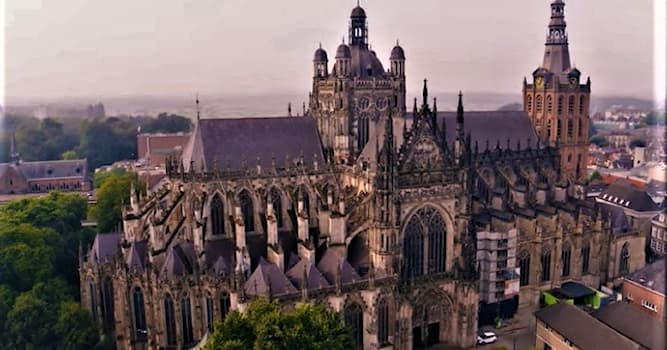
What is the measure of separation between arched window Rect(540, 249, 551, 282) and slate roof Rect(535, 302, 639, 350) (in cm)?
945

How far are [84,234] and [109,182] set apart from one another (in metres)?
9.76

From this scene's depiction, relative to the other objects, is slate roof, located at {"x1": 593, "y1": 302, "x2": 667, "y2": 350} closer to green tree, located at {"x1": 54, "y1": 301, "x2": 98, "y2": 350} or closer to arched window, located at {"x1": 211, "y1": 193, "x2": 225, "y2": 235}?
arched window, located at {"x1": 211, "y1": 193, "x2": 225, "y2": 235}

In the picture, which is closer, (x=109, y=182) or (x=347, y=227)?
(x=347, y=227)

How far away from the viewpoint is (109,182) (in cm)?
5672

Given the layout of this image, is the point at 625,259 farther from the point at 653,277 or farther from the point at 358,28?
the point at 358,28

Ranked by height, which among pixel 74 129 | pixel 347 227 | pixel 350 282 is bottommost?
pixel 350 282

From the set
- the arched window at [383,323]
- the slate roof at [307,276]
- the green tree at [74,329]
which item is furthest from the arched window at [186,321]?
the arched window at [383,323]

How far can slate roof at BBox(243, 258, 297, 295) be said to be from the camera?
30361mm

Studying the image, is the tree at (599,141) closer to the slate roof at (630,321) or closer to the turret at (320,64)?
the slate roof at (630,321)

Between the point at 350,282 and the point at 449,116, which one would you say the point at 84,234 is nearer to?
the point at 350,282

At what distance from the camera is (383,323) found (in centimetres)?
3359

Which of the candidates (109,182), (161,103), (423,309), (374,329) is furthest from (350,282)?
(109,182)

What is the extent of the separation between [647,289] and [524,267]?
29.9ft

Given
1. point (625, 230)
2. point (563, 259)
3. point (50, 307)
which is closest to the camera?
point (50, 307)
